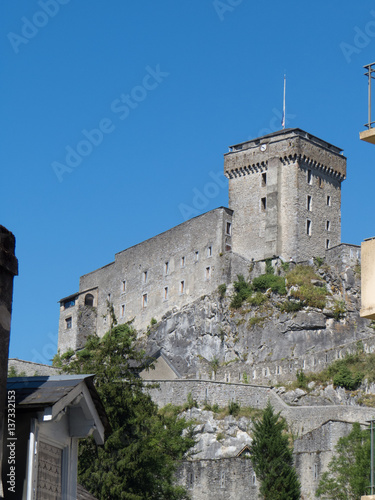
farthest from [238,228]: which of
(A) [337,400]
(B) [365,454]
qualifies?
(B) [365,454]

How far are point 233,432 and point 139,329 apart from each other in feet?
73.6

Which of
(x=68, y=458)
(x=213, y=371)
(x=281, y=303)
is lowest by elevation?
(x=68, y=458)

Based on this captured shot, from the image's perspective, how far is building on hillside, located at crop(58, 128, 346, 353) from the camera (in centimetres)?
7300

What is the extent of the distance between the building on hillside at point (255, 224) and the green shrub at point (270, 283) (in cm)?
189

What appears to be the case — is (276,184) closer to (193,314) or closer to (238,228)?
(238,228)

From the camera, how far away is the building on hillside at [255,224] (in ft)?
240

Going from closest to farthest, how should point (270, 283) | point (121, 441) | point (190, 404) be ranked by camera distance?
point (121, 441), point (190, 404), point (270, 283)

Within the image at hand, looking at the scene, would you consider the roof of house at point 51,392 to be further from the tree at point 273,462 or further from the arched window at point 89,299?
the arched window at point 89,299

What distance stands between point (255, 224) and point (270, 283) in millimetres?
5521

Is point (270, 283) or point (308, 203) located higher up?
point (308, 203)

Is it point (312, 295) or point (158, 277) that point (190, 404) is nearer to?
point (312, 295)

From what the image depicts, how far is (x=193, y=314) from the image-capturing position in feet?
244

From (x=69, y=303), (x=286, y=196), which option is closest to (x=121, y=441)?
(x=286, y=196)

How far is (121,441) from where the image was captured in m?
32.7
